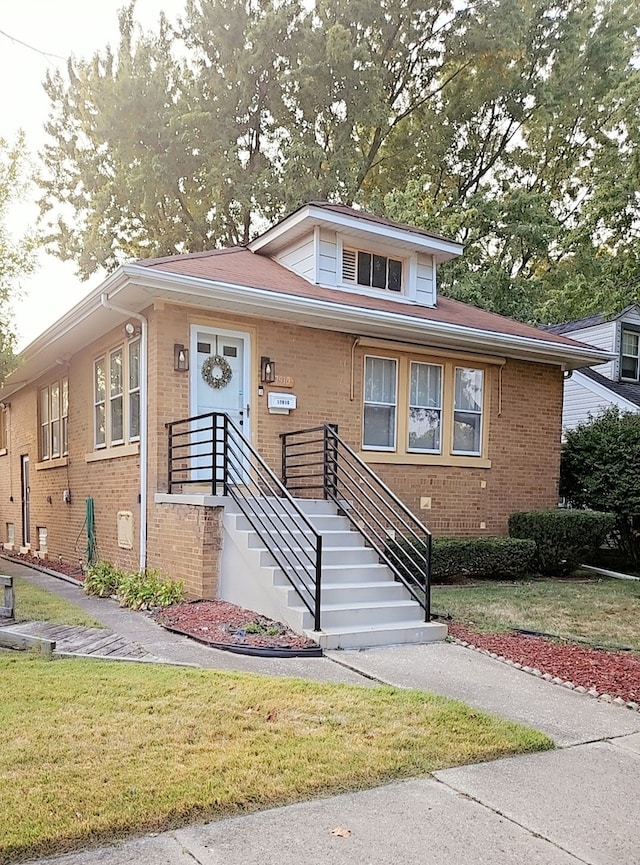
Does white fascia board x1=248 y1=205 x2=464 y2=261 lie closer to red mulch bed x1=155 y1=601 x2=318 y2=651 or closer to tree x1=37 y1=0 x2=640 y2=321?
red mulch bed x1=155 y1=601 x2=318 y2=651

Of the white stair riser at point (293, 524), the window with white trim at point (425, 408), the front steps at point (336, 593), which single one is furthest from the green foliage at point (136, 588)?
the window with white trim at point (425, 408)

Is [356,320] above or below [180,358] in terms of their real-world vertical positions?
above

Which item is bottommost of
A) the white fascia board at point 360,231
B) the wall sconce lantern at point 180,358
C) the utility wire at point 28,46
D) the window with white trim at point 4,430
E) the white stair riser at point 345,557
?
the white stair riser at point 345,557

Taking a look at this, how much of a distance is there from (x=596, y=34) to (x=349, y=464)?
21168mm

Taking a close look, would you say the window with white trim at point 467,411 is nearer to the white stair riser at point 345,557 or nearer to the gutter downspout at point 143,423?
the white stair riser at point 345,557

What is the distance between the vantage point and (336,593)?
668 cm

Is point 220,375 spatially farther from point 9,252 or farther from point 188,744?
point 188,744

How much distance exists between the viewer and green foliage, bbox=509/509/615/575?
10.6 meters

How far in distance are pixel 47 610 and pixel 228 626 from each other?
2.25 m

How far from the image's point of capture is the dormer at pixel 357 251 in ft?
34.4

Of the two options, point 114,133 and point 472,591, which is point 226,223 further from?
point 472,591

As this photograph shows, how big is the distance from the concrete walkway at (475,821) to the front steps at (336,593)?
1947mm

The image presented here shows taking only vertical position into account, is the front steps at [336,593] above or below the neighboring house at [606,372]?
below

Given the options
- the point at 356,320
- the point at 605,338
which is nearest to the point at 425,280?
the point at 356,320
